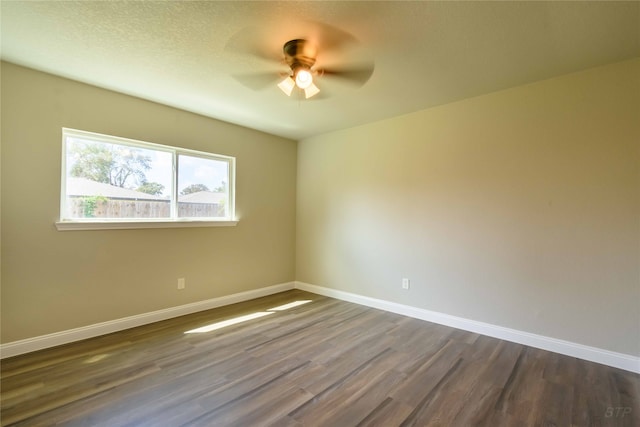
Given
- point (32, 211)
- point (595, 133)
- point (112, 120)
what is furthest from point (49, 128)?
point (595, 133)

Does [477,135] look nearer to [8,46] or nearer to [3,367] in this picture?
[8,46]

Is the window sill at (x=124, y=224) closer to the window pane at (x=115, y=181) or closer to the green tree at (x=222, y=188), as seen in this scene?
the window pane at (x=115, y=181)

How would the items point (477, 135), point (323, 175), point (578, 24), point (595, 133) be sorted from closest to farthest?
point (578, 24) → point (595, 133) → point (477, 135) → point (323, 175)

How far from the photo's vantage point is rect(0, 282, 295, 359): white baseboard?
2.47 metres

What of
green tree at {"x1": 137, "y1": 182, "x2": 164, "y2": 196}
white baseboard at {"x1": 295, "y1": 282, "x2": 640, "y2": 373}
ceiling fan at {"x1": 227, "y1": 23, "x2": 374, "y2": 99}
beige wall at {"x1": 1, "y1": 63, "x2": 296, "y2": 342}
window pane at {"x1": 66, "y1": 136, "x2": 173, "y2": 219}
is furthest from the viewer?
green tree at {"x1": 137, "y1": 182, "x2": 164, "y2": 196}

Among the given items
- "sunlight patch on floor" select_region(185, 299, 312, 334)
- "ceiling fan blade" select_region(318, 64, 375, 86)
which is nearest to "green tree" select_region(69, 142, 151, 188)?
A: "sunlight patch on floor" select_region(185, 299, 312, 334)

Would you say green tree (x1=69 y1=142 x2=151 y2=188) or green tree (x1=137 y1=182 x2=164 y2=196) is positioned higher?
green tree (x1=69 y1=142 x2=151 y2=188)

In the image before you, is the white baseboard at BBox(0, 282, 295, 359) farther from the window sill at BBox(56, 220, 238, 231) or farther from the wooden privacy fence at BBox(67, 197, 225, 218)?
the wooden privacy fence at BBox(67, 197, 225, 218)

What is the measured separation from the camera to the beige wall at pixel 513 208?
93.2 inches

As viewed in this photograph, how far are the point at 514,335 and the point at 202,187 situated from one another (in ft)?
12.4

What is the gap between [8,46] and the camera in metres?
2.18

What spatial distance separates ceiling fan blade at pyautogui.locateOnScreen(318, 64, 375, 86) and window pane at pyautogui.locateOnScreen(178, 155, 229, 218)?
206 centimetres

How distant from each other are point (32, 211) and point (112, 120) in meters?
1.08

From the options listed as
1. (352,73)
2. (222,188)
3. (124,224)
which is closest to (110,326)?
(124,224)
